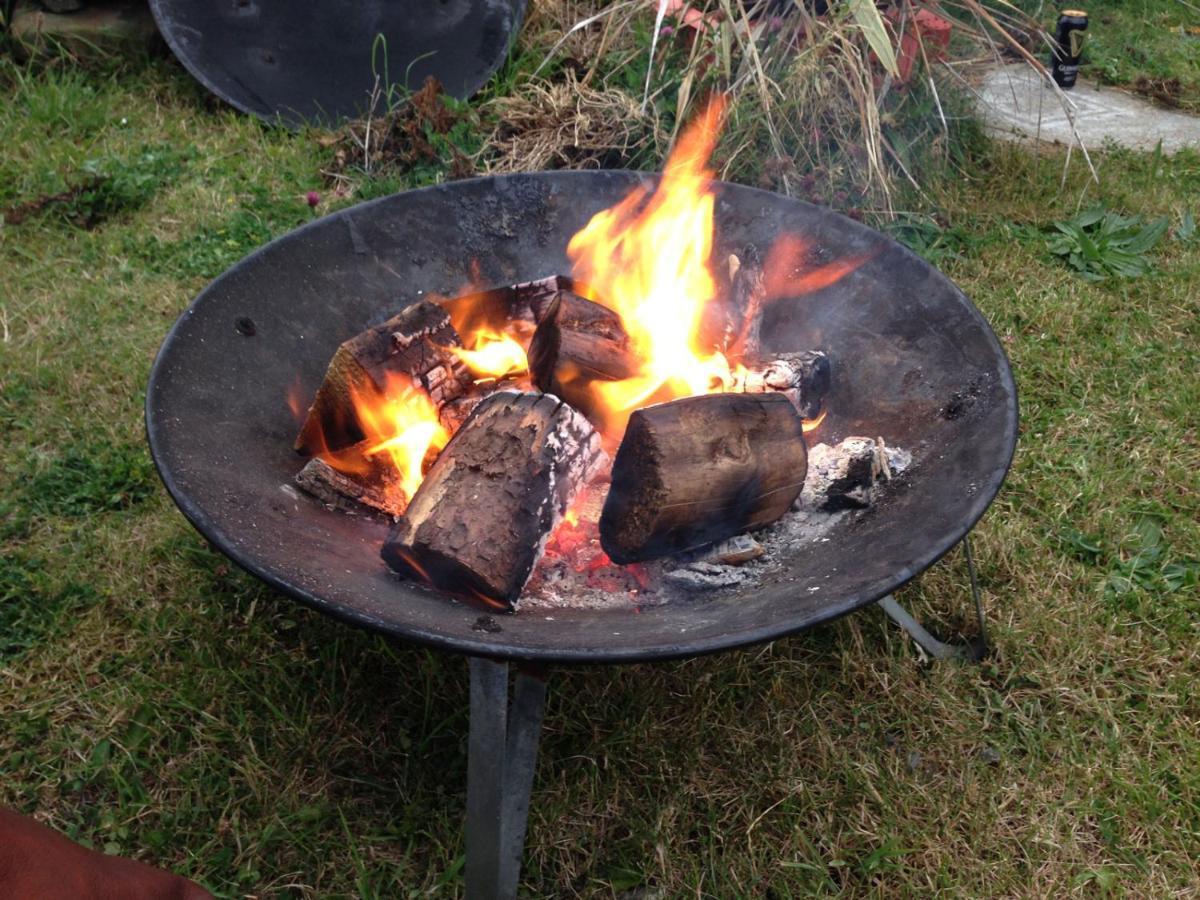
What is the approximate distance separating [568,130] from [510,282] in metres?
1.98

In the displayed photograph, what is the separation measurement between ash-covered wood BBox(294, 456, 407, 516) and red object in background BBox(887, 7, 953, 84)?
2.95 meters

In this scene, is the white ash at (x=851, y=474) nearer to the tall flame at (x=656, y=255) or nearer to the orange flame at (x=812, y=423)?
the orange flame at (x=812, y=423)

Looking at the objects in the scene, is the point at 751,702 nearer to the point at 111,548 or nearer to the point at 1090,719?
the point at 1090,719

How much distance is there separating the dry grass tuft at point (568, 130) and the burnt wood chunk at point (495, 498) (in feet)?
8.25

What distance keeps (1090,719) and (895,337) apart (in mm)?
1044

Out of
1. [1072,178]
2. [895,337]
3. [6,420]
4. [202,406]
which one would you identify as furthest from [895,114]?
[6,420]

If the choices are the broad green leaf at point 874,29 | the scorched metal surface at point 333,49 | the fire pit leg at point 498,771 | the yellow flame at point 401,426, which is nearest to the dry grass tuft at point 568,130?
the scorched metal surface at point 333,49

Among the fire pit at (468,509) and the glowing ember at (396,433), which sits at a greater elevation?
the fire pit at (468,509)

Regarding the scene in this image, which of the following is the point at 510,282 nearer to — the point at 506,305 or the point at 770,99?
the point at 506,305

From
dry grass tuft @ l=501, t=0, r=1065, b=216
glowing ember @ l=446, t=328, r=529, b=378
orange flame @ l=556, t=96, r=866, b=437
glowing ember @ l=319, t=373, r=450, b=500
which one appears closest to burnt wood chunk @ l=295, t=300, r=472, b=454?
glowing ember @ l=319, t=373, r=450, b=500

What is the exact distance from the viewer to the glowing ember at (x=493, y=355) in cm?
229

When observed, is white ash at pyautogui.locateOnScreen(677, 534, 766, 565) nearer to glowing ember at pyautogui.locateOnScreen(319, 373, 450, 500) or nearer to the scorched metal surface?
glowing ember at pyautogui.locateOnScreen(319, 373, 450, 500)

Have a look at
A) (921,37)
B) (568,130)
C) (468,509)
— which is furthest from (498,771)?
(921,37)

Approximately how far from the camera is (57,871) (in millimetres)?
1325
